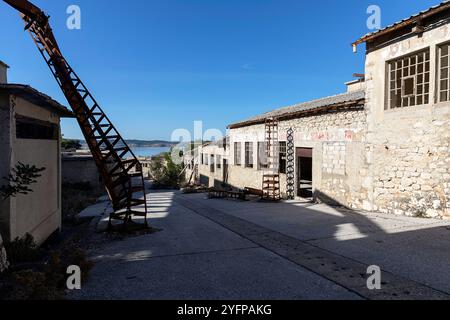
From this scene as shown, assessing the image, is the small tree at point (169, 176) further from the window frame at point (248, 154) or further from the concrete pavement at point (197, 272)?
the concrete pavement at point (197, 272)

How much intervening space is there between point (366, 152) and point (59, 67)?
33.8 feet

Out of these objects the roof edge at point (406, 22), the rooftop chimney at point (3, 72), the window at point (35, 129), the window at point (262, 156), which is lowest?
the window at point (262, 156)

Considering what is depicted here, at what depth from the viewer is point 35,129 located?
25.8 feet

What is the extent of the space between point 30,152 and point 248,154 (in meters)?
15.0

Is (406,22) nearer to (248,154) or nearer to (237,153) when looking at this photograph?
(248,154)

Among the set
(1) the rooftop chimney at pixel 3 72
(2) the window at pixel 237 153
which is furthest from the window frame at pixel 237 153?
(1) the rooftop chimney at pixel 3 72

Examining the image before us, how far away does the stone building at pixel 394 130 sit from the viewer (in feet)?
29.1

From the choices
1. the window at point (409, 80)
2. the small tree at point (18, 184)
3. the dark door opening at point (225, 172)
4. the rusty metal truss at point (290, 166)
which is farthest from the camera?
the dark door opening at point (225, 172)

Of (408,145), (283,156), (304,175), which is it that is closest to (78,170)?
(283,156)

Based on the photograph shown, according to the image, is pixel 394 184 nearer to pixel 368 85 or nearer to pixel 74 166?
pixel 368 85

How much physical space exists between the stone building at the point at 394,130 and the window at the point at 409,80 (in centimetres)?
3

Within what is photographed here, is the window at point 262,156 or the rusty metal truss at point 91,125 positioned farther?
the window at point 262,156

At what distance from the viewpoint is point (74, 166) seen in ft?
71.0

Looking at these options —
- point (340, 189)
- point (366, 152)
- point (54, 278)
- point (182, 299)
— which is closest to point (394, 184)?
point (366, 152)
